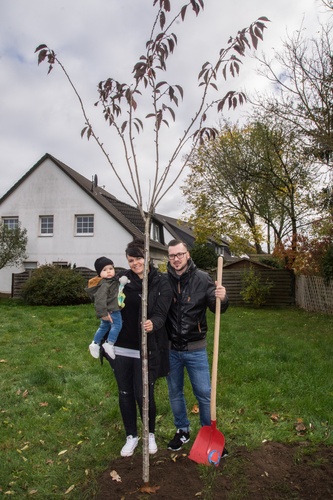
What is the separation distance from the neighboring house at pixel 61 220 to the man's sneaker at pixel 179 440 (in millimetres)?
19132

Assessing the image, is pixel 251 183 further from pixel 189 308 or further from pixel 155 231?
pixel 189 308

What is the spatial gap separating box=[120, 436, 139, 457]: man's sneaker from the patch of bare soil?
6cm

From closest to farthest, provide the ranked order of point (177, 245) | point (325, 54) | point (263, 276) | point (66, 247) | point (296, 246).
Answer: point (177, 245)
point (325, 54)
point (296, 246)
point (263, 276)
point (66, 247)

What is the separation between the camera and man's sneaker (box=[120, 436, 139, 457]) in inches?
158

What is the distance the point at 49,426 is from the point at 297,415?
9.72 ft

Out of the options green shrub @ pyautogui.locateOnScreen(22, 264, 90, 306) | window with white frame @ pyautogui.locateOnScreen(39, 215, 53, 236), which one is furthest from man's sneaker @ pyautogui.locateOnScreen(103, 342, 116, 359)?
window with white frame @ pyautogui.locateOnScreen(39, 215, 53, 236)

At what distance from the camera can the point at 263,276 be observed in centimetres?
1944

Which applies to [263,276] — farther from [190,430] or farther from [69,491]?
[69,491]

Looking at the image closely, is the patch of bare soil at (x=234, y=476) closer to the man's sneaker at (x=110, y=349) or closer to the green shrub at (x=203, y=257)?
the man's sneaker at (x=110, y=349)

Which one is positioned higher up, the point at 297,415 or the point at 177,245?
the point at 177,245

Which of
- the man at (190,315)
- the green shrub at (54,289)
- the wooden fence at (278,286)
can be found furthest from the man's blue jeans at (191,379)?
the wooden fence at (278,286)

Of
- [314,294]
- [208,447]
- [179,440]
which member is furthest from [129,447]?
[314,294]

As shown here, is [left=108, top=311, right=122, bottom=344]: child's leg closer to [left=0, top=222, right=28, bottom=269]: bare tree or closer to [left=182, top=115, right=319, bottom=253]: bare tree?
[left=182, top=115, right=319, bottom=253]: bare tree

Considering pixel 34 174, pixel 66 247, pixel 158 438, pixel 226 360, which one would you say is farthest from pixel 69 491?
pixel 34 174
